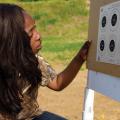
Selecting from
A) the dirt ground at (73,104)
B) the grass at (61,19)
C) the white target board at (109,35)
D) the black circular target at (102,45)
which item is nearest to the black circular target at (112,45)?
the white target board at (109,35)

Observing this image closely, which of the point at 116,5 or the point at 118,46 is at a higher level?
the point at 116,5

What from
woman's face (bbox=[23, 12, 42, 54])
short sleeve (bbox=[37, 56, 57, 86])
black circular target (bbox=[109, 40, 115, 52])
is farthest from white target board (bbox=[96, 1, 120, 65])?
woman's face (bbox=[23, 12, 42, 54])

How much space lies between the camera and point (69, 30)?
21.8 meters

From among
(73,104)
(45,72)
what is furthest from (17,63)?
(73,104)

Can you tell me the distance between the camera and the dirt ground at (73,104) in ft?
18.3

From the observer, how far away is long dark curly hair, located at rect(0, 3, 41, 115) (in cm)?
204

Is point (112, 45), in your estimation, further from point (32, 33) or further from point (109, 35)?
point (32, 33)

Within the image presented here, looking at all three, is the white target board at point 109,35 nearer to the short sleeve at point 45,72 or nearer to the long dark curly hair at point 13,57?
the short sleeve at point 45,72

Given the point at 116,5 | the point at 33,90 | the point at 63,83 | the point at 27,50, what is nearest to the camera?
the point at 27,50

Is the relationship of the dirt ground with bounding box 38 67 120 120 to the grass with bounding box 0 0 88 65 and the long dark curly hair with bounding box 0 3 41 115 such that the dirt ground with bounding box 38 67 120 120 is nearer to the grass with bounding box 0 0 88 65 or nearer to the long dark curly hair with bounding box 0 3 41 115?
the long dark curly hair with bounding box 0 3 41 115

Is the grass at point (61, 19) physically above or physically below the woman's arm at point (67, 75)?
below

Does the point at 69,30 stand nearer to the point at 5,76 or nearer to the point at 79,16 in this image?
the point at 79,16

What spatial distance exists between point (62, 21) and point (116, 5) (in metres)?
20.5

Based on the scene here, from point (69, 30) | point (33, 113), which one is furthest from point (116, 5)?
point (69, 30)
